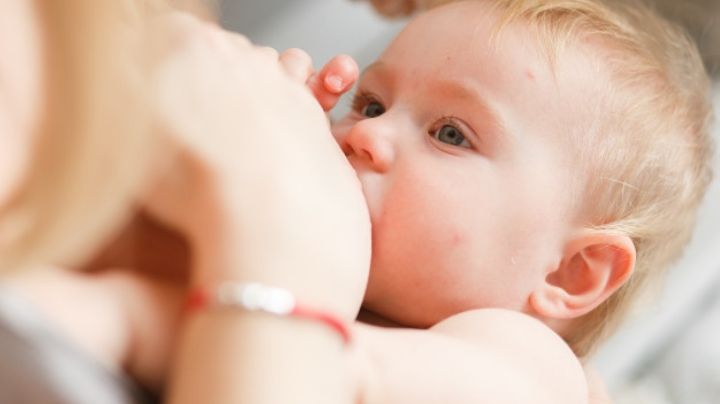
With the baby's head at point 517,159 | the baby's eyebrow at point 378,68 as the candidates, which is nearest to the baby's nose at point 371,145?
the baby's head at point 517,159

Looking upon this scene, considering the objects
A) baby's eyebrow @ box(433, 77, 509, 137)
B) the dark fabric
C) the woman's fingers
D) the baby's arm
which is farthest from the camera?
baby's eyebrow @ box(433, 77, 509, 137)

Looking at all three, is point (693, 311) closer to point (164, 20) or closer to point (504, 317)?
point (504, 317)

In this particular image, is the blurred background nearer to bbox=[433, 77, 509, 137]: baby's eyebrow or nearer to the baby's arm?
bbox=[433, 77, 509, 137]: baby's eyebrow

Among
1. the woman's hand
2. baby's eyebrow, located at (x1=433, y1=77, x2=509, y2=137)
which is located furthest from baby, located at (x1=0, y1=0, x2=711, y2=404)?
the woman's hand

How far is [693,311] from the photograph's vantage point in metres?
1.40

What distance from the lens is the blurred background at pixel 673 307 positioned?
131 centimetres

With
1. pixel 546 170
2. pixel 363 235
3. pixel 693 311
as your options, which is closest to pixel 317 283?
pixel 363 235

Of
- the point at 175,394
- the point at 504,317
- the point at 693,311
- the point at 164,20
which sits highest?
the point at 164,20

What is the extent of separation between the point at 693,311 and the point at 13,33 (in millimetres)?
1082

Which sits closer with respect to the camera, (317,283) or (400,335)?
(317,283)

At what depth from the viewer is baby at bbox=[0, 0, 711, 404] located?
2.91 ft

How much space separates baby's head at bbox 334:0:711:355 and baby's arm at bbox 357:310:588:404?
0.25 feet

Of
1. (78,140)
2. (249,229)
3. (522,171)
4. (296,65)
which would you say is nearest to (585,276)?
(522,171)

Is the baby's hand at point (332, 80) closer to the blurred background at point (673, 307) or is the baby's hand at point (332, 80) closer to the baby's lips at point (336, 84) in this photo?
the baby's lips at point (336, 84)
